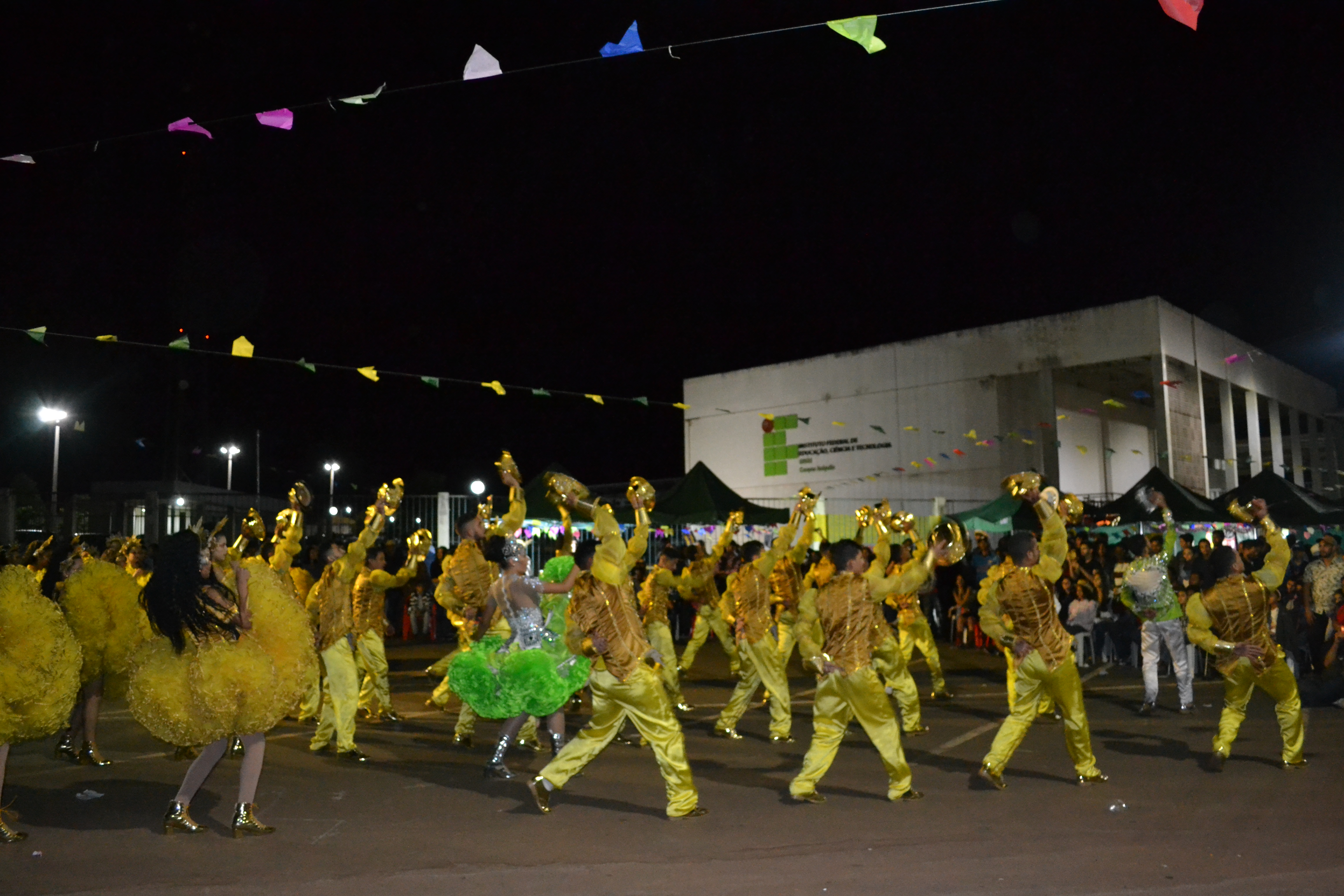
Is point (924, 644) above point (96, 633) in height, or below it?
below

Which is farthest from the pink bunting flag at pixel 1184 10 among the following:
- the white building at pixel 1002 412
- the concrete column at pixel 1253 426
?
the concrete column at pixel 1253 426

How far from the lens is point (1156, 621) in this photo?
10.4 metres

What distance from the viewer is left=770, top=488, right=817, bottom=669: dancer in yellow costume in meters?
9.79

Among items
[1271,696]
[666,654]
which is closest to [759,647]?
[666,654]

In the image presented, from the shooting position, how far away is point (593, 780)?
7.16m

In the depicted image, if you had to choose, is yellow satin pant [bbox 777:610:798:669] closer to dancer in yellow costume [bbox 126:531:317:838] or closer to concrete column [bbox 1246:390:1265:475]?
dancer in yellow costume [bbox 126:531:317:838]

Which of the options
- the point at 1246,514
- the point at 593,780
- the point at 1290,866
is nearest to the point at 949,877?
the point at 1290,866

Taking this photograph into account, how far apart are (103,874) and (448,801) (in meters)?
2.06

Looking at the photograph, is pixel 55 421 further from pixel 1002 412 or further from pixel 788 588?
pixel 1002 412

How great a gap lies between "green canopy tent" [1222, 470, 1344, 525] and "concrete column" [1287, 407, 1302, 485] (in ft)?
67.1

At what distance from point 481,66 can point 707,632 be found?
6810 millimetres

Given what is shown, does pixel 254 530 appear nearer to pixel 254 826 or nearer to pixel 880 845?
pixel 254 826

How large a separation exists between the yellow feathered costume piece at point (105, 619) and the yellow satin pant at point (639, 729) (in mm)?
3801

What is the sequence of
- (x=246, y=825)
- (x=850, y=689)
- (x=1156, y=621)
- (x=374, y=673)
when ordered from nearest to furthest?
1. (x=246, y=825)
2. (x=850, y=689)
3. (x=374, y=673)
4. (x=1156, y=621)
